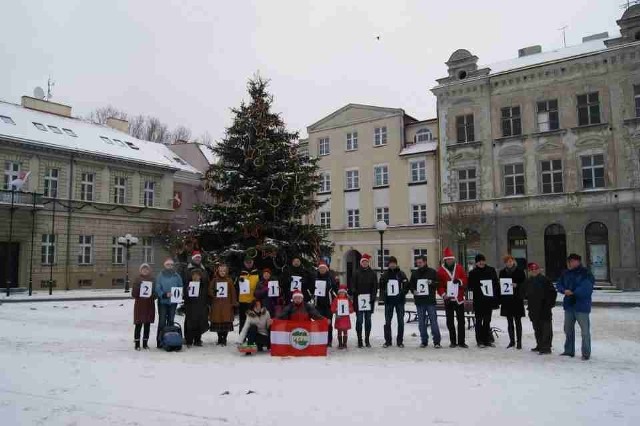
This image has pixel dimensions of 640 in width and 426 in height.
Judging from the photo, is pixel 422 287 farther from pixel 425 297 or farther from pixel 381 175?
pixel 381 175

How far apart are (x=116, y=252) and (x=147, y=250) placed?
2789mm

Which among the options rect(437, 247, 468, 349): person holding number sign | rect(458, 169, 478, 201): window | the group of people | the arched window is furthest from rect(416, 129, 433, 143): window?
rect(437, 247, 468, 349): person holding number sign

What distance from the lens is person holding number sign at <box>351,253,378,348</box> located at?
1168cm

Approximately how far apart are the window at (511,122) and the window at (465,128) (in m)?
2.10

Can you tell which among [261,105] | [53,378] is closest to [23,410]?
[53,378]

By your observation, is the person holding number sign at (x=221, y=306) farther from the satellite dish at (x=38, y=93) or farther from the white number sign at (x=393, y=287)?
the satellite dish at (x=38, y=93)

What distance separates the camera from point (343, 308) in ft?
37.6

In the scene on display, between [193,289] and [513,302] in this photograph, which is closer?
[513,302]

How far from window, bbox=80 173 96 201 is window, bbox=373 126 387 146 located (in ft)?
67.8

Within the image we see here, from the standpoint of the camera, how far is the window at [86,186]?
121 feet

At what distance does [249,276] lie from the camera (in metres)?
13.0

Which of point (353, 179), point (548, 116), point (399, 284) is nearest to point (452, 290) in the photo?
point (399, 284)

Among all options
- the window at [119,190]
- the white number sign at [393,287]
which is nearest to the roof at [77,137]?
the window at [119,190]

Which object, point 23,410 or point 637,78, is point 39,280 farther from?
point 637,78
